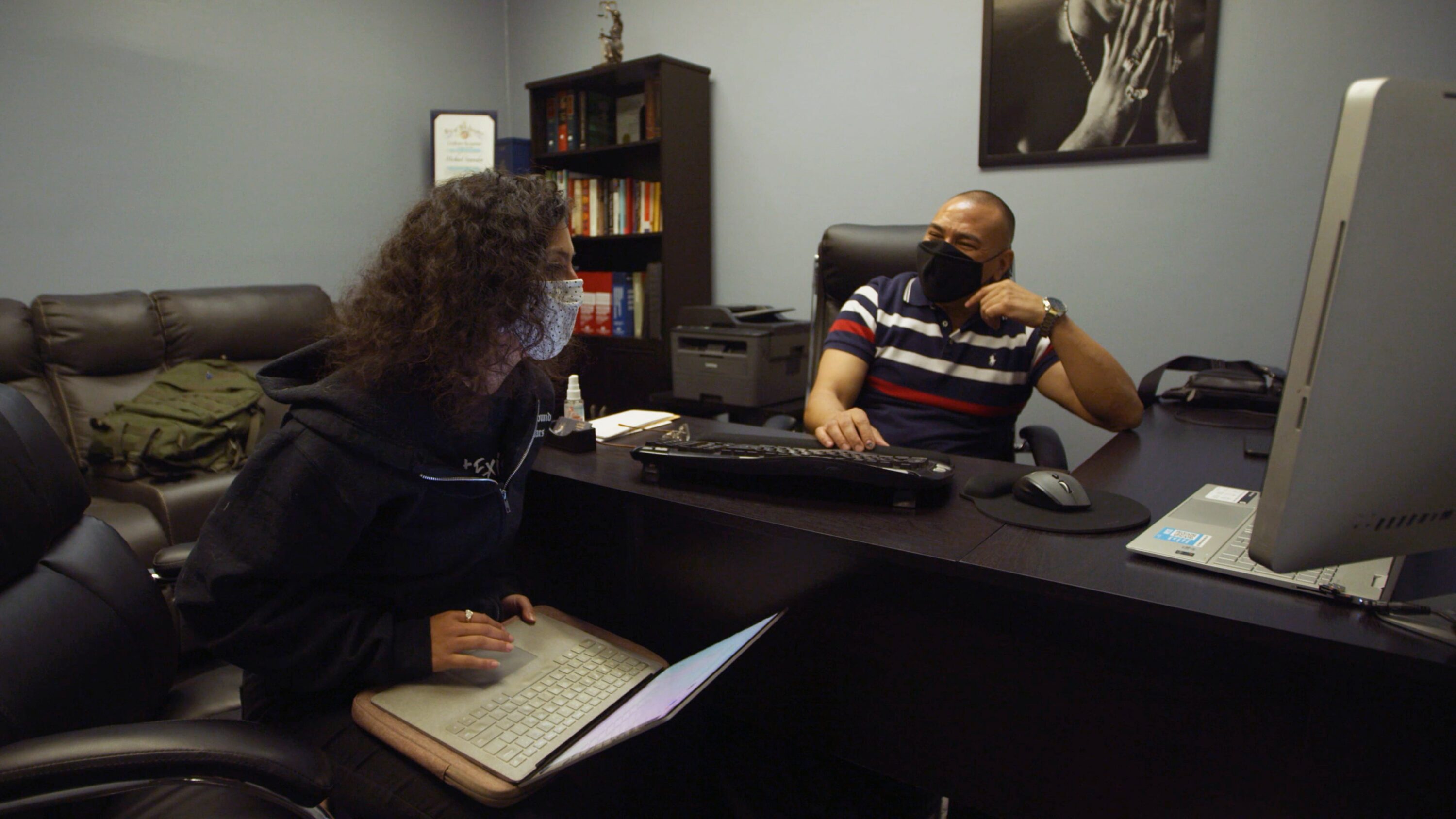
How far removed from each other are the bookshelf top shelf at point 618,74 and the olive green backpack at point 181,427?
1.77m

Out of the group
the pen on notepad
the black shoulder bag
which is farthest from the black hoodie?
the black shoulder bag

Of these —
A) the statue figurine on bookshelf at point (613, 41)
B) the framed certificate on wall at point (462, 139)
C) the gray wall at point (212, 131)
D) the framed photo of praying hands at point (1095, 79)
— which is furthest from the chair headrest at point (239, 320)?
the framed photo of praying hands at point (1095, 79)

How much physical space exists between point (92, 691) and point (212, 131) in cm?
311

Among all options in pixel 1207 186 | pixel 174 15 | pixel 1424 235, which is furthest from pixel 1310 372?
pixel 174 15

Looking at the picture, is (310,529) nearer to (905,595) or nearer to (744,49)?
(905,595)

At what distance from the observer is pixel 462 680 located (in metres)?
0.98

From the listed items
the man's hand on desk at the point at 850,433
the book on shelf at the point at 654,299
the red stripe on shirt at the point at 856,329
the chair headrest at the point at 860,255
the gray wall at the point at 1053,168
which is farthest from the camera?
the book on shelf at the point at 654,299

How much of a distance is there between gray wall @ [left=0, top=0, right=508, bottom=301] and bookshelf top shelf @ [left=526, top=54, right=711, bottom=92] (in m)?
0.80

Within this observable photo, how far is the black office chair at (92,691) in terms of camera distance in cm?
71

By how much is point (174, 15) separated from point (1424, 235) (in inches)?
156

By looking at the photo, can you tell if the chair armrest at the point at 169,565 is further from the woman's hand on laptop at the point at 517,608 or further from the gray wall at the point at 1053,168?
the gray wall at the point at 1053,168

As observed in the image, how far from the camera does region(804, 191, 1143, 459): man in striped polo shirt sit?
1.70m

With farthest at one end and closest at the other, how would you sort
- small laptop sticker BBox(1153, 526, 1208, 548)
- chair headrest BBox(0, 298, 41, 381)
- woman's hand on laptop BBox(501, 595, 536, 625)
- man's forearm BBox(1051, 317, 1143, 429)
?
chair headrest BBox(0, 298, 41, 381)
man's forearm BBox(1051, 317, 1143, 429)
woman's hand on laptop BBox(501, 595, 536, 625)
small laptop sticker BBox(1153, 526, 1208, 548)

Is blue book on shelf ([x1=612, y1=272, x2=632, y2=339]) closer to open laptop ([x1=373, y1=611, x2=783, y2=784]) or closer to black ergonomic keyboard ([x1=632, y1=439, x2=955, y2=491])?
black ergonomic keyboard ([x1=632, y1=439, x2=955, y2=491])
